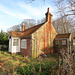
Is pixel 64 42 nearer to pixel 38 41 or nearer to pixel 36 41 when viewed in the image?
pixel 38 41

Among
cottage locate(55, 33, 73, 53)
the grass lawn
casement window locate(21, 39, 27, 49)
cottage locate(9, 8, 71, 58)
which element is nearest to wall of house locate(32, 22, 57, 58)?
cottage locate(9, 8, 71, 58)

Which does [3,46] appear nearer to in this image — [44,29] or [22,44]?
[22,44]

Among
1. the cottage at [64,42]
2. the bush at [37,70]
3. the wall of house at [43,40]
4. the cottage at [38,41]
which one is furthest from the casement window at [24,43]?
the bush at [37,70]

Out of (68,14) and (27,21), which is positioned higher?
(27,21)

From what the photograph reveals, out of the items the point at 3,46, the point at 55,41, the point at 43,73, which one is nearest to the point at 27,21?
the point at 3,46

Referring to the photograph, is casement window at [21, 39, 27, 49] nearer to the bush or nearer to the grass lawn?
the grass lawn

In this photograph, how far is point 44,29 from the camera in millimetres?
14250

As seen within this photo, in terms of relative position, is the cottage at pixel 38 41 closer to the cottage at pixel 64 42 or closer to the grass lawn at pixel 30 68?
the cottage at pixel 64 42

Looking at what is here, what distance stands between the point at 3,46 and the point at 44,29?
14.5 meters

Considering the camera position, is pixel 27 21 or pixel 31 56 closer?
pixel 31 56

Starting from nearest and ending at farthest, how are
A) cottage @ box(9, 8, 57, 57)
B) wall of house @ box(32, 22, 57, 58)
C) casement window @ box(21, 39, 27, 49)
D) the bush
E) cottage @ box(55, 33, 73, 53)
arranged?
the bush
cottage @ box(9, 8, 57, 57)
wall of house @ box(32, 22, 57, 58)
casement window @ box(21, 39, 27, 49)
cottage @ box(55, 33, 73, 53)

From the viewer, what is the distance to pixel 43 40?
46.0 feet

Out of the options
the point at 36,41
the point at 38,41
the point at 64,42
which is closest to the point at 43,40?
the point at 38,41

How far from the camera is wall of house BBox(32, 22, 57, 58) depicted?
12.8 m
